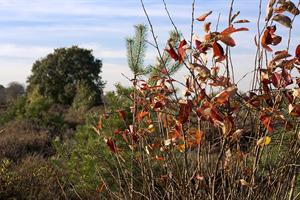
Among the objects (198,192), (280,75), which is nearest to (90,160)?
(198,192)

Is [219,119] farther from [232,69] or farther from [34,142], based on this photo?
[34,142]

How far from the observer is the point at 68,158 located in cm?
688

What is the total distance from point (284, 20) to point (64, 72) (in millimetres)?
31082

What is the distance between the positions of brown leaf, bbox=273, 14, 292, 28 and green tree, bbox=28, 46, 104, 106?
29139mm

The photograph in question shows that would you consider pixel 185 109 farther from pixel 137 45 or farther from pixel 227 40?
pixel 137 45

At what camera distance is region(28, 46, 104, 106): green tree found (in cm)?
3203

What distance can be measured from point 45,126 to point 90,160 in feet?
27.2

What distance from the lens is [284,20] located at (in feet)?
8.03

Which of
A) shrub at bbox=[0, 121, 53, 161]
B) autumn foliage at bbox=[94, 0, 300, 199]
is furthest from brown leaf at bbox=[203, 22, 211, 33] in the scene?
shrub at bbox=[0, 121, 53, 161]

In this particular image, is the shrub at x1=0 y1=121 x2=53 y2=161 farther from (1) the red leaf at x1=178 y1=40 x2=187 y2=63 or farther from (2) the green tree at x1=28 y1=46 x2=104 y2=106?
(2) the green tree at x1=28 y1=46 x2=104 y2=106

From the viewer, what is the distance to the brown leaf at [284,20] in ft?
8.02

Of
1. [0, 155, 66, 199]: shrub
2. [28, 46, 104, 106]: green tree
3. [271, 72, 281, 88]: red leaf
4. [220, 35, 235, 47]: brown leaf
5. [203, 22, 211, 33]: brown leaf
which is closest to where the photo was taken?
[220, 35, 235, 47]: brown leaf

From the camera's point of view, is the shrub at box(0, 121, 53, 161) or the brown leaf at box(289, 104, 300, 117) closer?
the brown leaf at box(289, 104, 300, 117)

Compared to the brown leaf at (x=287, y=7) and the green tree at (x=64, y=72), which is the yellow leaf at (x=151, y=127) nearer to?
the brown leaf at (x=287, y=7)
